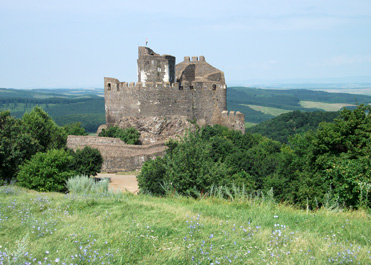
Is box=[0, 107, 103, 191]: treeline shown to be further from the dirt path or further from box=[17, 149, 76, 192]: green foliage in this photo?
the dirt path

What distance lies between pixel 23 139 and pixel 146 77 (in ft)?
31.4

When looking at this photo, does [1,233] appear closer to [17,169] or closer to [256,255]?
[256,255]

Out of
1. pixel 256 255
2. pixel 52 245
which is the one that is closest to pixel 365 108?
pixel 256 255

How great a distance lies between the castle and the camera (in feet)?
81.2

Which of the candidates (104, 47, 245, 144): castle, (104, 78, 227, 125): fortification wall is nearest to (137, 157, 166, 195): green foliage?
(104, 47, 245, 144): castle

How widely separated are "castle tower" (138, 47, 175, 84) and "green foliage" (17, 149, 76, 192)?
1029cm

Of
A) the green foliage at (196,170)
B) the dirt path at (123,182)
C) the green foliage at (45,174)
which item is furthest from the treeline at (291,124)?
the green foliage at (45,174)

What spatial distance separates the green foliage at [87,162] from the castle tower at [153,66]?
22.5 ft

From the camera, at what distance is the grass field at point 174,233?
4.80m

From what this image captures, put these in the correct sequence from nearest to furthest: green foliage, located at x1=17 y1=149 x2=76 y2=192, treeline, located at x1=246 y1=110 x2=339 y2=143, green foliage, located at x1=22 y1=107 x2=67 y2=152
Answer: green foliage, located at x1=17 y1=149 x2=76 y2=192 → green foliage, located at x1=22 y1=107 x2=67 y2=152 → treeline, located at x1=246 y1=110 x2=339 y2=143

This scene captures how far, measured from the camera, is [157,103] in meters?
24.8

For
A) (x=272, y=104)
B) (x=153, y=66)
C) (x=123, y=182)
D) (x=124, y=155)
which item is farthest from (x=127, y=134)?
(x=272, y=104)

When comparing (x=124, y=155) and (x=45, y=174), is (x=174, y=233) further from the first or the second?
(x=124, y=155)

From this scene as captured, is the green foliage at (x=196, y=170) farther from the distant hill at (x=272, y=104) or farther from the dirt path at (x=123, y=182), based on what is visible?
the distant hill at (x=272, y=104)
